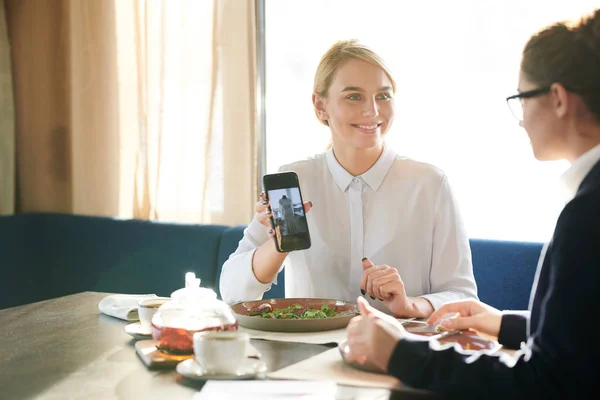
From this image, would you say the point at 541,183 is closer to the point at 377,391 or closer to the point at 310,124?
the point at 310,124

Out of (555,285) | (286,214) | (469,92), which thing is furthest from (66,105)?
(555,285)

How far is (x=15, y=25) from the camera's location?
395cm

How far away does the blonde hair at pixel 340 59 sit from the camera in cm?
213

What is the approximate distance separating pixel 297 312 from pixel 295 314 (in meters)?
0.02

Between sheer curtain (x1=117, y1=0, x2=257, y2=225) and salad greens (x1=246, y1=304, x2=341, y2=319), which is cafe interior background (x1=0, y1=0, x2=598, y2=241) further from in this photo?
salad greens (x1=246, y1=304, x2=341, y2=319)

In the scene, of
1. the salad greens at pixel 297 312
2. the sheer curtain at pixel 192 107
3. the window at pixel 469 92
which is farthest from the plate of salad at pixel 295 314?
the sheer curtain at pixel 192 107

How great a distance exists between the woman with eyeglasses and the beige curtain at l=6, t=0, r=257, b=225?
2.13 metres

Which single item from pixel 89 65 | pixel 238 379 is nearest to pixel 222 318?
pixel 238 379

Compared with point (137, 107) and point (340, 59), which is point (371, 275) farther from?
point (137, 107)

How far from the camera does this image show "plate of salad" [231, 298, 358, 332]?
4.91 ft

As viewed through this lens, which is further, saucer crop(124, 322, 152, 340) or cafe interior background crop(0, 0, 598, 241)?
cafe interior background crop(0, 0, 598, 241)

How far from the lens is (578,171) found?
1.15 m

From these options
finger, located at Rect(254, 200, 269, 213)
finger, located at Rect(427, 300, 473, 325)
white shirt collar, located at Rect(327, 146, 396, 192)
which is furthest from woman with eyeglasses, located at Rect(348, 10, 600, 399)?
white shirt collar, located at Rect(327, 146, 396, 192)

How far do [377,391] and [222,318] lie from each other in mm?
322
